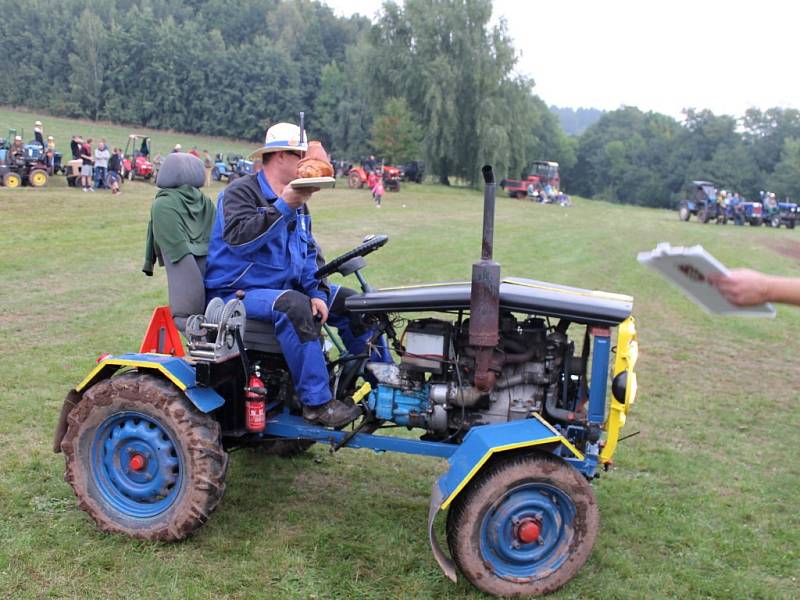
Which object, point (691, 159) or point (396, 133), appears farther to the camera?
point (691, 159)

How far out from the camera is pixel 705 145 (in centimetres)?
8444

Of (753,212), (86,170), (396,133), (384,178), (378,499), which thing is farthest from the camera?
(396,133)

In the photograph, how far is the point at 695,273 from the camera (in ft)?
8.11

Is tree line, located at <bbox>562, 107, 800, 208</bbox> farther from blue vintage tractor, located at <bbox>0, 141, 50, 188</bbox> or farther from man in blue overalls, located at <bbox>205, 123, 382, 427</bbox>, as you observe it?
Result: man in blue overalls, located at <bbox>205, 123, 382, 427</bbox>

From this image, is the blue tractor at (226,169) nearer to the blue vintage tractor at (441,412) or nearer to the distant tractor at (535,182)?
the distant tractor at (535,182)

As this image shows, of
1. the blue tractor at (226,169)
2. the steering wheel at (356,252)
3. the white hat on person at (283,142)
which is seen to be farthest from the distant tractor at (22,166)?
the steering wheel at (356,252)

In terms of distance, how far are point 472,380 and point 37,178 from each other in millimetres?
23184

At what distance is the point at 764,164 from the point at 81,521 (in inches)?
3428

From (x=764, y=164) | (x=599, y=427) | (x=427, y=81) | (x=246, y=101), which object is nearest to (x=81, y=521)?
(x=599, y=427)

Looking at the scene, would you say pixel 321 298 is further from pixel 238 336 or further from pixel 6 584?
pixel 6 584

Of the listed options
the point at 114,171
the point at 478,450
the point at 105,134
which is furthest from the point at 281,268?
the point at 105,134

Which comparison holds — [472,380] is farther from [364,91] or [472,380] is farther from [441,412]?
[364,91]

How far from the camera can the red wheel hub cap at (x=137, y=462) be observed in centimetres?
383

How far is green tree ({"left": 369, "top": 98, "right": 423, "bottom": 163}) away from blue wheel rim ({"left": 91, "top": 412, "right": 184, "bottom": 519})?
41.3 m
